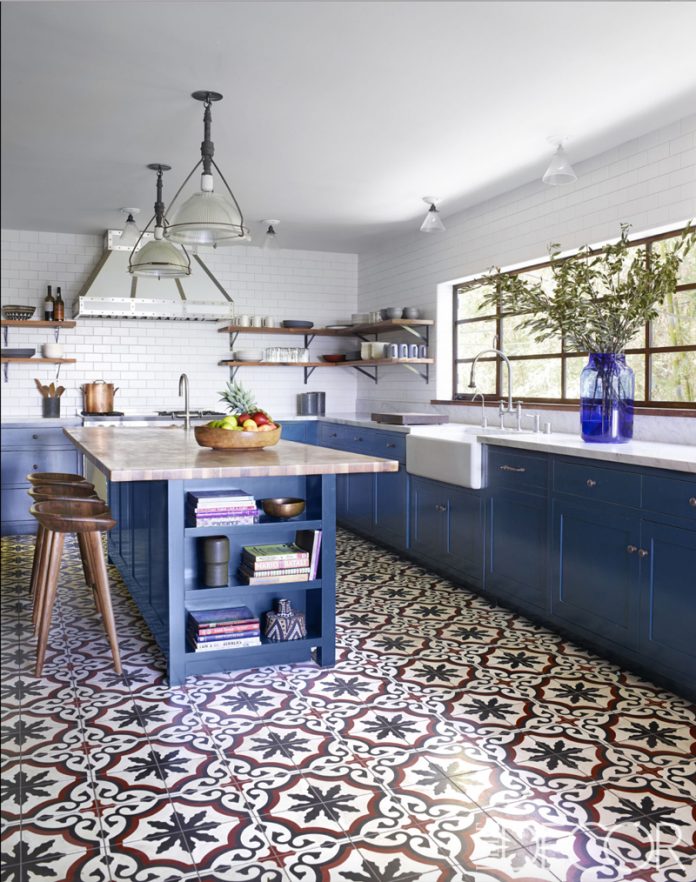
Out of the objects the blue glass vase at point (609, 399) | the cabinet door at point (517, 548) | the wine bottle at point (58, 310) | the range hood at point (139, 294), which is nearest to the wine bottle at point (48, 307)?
the wine bottle at point (58, 310)

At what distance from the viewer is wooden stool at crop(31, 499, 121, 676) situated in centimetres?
308

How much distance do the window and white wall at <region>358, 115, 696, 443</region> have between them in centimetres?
14

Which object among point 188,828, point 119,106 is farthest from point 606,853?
point 119,106

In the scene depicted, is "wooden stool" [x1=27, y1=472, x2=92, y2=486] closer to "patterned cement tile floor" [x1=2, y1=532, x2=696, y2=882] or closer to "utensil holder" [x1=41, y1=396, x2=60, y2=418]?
"patterned cement tile floor" [x1=2, y1=532, x2=696, y2=882]

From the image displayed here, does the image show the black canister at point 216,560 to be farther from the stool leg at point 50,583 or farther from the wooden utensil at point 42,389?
the wooden utensil at point 42,389

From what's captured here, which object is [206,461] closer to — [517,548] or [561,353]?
[517,548]

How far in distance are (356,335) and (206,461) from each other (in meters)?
4.65

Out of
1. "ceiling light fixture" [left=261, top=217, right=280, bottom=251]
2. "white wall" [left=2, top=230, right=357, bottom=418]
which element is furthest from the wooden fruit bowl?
"white wall" [left=2, top=230, right=357, bottom=418]

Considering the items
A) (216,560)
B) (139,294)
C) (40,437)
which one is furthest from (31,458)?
(216,560)

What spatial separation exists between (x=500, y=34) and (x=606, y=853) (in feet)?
9.08

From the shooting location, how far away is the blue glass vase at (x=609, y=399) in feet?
11.8

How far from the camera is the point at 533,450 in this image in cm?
377

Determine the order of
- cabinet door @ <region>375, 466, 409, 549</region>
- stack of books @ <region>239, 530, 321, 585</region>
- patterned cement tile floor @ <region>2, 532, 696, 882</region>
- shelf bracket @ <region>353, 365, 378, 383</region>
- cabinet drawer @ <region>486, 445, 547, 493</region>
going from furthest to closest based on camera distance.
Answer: shelf bracket @ <region>353, 365, 378, 383</region> → cabinet door @ <region>375, 466, 409, 549</region> → cabinet drawer @ <region>486, 445, 547, 493</region> → stack of books @ <region>239, 530, 321, 585</region> → patterned cement tile floor @ <region>2, 532, 696, 882</region>

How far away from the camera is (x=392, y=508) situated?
539 cm
